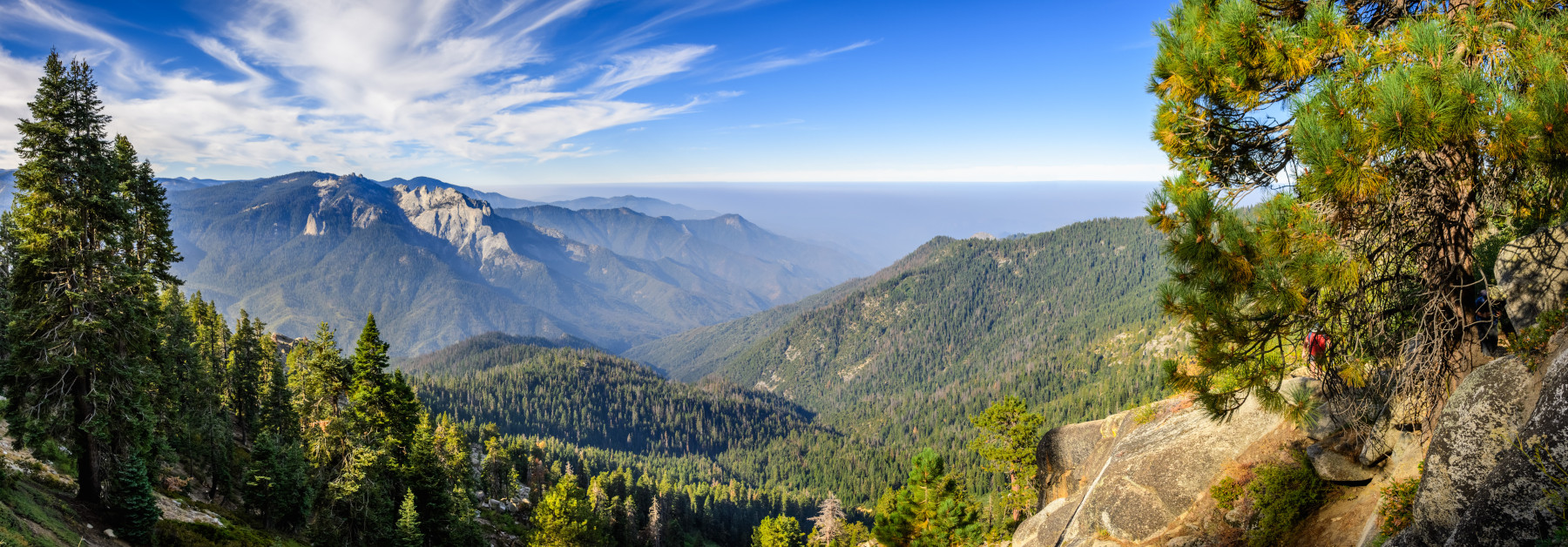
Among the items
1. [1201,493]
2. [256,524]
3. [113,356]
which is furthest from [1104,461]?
Result: [256,524]

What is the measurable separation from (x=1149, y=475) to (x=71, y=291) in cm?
3520

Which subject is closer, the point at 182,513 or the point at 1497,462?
the point at 1497,462

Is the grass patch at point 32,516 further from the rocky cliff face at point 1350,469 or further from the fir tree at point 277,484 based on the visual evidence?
the rocky cliff face at point 1350,469

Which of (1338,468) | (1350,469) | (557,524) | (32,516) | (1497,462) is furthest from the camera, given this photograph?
(557,524)

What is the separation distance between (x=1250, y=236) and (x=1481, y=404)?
A: 3.76 meters

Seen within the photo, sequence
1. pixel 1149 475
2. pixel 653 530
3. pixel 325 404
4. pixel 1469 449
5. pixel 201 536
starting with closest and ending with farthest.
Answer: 1. pixel 1469 449
2. pixel 1149 475
3. pixel 201 536
4. pixel 325 404
5. pixel 653 530

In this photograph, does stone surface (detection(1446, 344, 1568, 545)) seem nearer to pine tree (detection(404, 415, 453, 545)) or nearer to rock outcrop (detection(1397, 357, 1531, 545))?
rock outcrop (detection(1397, 357, 1531, 545))

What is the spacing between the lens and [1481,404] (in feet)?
27.6

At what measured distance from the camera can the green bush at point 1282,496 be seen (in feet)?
46.4

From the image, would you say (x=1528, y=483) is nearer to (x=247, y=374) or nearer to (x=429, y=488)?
(x=429, y=488)

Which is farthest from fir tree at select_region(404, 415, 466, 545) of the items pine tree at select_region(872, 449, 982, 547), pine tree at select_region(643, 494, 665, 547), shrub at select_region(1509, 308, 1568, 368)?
pine tree at select_region(643, 494, 665, 547)

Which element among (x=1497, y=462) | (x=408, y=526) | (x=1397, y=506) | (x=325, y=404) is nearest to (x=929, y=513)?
(x=1397, y=506)

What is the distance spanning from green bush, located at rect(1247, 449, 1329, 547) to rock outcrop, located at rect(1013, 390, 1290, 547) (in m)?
1.60

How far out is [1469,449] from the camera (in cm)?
830
